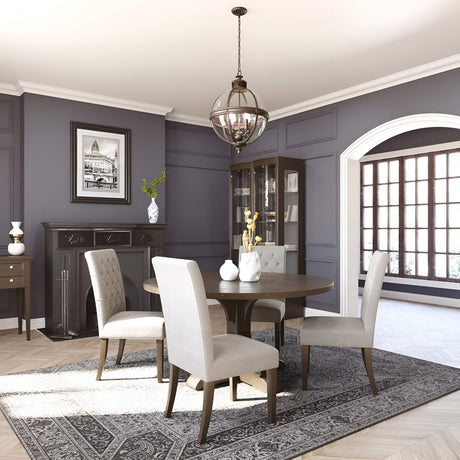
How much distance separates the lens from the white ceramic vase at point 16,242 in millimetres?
4694

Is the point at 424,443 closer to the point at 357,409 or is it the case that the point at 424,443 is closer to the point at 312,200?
the point at 357,409

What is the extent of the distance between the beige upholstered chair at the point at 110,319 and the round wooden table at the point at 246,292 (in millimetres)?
294

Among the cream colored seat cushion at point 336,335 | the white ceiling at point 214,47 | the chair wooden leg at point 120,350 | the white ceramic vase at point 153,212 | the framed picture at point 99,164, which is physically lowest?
the chair wooden leg at point 120,350

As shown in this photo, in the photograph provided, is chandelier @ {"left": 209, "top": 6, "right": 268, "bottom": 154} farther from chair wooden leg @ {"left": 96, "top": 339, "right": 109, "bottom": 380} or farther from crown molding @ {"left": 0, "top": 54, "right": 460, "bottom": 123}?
crown molding @ {"left": 0, "top": 54, "right": 460, "bottom": 123}

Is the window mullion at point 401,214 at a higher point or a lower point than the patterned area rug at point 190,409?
higher

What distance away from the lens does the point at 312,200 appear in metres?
5.80

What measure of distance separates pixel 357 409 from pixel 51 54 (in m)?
3.95

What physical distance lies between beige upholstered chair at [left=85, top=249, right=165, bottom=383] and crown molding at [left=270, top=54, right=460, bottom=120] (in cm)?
344

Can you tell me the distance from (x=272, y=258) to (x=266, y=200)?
1.50 meters

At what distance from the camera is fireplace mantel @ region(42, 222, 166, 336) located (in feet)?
15.9

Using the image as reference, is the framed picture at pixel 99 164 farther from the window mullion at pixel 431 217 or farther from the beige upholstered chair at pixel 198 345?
the window mullion at pixel 431 217

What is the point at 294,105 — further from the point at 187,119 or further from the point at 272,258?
the point at 272,258

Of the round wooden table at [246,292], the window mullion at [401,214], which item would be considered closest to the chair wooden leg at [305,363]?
the round wooden table at [246,292]

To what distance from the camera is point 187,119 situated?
253 inches
